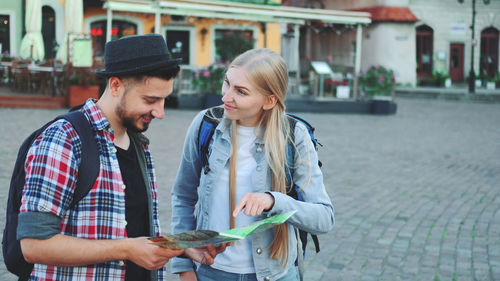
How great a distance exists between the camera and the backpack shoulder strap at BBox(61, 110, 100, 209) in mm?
1995

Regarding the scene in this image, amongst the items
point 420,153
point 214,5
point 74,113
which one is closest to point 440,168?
point 420,153

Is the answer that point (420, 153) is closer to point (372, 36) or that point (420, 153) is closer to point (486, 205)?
point (486, 205)

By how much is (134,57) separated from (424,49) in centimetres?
3900

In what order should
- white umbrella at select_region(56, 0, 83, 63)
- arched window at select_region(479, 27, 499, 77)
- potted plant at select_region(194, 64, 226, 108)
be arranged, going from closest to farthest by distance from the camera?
white umbrella at select_region(56, 0, 83, 63)
potted plant at select_region(194, 64, 226, 108)
arched window at select_region(479, 27, 499, 77)

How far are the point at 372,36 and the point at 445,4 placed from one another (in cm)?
571

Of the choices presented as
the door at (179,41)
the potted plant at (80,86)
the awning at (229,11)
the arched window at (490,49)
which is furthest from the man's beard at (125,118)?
the arched window at (490,49)

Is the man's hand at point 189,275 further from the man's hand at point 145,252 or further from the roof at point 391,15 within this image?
the roof at point 391,15

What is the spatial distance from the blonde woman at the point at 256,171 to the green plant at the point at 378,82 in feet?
62.1

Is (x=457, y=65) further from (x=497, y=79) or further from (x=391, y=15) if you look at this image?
(x=391, y=15)

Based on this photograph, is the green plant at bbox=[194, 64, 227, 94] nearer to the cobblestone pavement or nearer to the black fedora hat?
the cobblestone pavement

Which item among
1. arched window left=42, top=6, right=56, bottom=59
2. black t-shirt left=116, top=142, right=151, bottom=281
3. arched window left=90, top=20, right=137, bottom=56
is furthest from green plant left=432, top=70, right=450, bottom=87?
black t-shirt left=116, top=142, right=151, bottom=281

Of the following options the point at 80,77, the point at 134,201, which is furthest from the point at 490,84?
the point at 134,201

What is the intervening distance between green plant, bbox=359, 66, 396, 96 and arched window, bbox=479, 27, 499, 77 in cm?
2130

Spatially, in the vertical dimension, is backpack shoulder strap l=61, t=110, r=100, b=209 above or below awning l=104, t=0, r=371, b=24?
below
